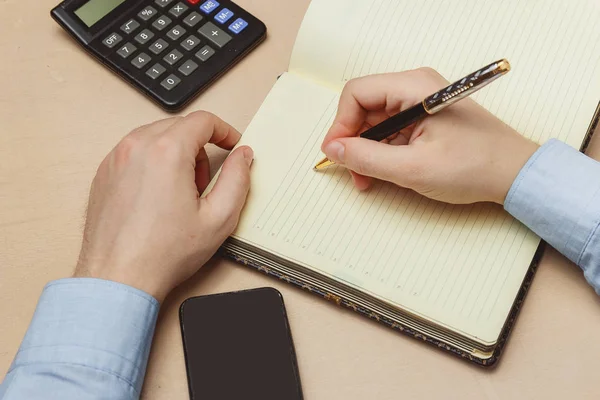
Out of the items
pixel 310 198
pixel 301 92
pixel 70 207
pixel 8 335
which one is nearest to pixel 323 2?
pixel 301 92

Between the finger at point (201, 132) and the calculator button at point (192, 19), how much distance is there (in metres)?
0.14

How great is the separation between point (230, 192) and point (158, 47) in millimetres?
214

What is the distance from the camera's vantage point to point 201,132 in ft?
1.99

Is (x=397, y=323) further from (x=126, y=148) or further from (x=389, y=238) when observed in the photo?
(x=126, y=148)

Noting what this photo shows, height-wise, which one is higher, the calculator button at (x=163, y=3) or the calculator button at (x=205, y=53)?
the calculator button at (x=163, y=3)

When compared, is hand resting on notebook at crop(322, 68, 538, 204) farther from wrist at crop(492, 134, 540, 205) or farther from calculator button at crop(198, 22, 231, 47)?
calculator button at crop(198, 22, 231, 47)

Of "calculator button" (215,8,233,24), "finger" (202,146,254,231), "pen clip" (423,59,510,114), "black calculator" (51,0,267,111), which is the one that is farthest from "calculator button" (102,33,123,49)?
"pen clip" (423,59,510,114)

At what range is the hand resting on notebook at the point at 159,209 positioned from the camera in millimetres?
554

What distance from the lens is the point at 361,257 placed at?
56 centimetres

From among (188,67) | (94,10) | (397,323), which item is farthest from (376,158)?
(94,10)

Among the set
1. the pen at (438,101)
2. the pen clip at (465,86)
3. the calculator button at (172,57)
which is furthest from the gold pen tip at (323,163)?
the calculator button at (172,57)

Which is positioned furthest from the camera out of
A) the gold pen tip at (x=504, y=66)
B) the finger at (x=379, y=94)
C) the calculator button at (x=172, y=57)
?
the calculator button at (x=172, y=57)

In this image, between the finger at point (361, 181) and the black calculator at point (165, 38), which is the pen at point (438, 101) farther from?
the black calculator at point (165, 38)

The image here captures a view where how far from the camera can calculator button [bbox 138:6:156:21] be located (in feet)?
2.34
